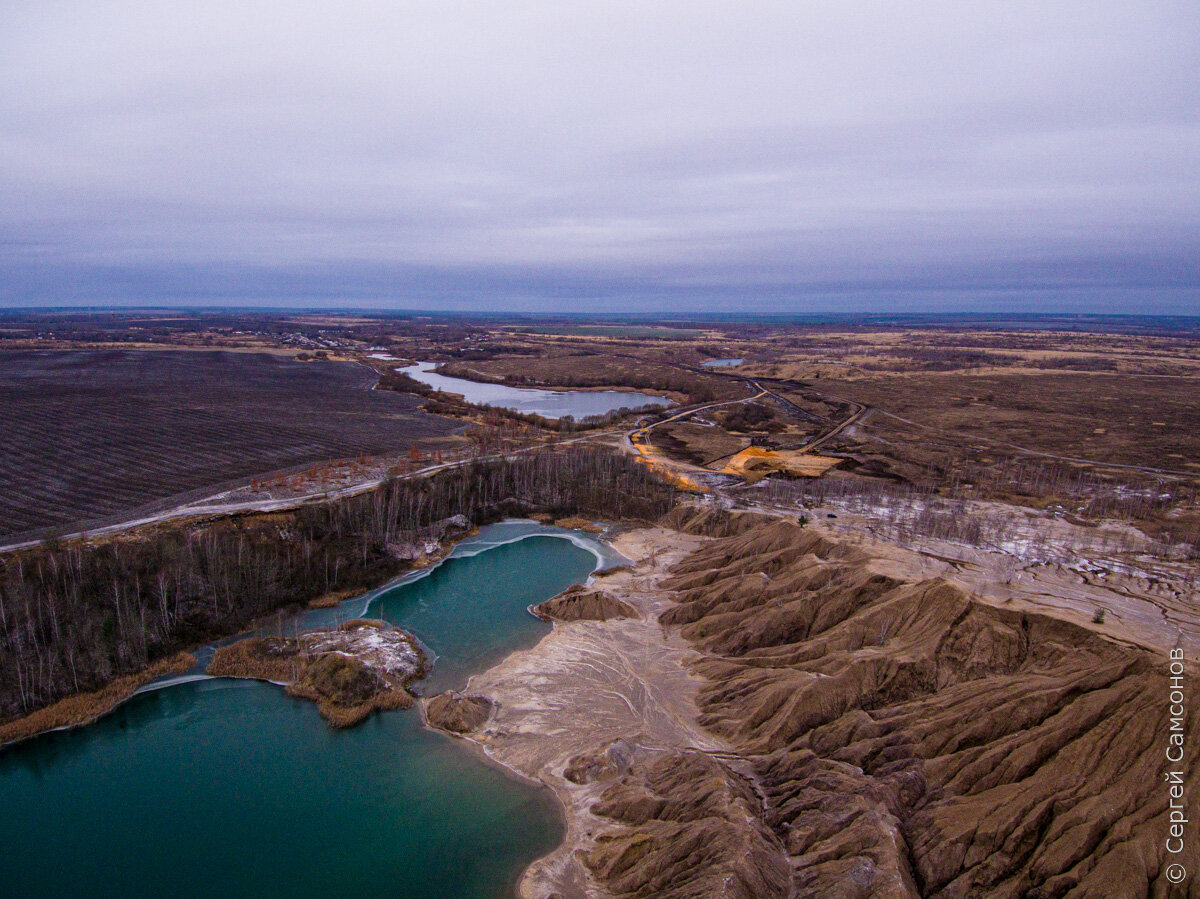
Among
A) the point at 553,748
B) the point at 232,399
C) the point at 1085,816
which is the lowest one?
the point at 553,748

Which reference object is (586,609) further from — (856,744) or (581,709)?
(856,744)

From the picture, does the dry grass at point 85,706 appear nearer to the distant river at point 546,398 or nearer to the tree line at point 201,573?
the tree line at point 201,573

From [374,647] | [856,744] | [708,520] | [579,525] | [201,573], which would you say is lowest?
[374,647]

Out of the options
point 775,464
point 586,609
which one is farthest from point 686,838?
point 775,464

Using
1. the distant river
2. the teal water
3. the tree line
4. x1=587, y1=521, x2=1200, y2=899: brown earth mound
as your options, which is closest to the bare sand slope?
x1=587, y1=521, x2=1200, y2=899: brown earth mound

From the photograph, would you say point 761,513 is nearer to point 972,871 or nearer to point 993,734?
point 993,734

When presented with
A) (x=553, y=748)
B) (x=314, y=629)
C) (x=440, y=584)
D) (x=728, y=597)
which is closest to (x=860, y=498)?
(x=728, y=597)
